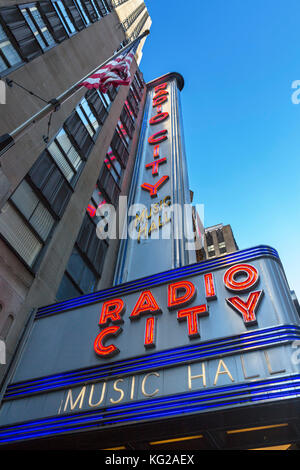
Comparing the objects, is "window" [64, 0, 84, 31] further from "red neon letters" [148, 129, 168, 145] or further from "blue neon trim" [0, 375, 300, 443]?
"blue neon trim" [0, 375, 300, 443]

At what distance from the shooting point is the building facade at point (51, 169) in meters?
13.0

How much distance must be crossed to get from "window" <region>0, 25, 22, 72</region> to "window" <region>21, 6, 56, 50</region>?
281 centimetres

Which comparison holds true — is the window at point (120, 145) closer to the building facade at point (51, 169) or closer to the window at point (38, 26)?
the building facade at point (51, 169)

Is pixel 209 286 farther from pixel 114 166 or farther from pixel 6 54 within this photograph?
pixel 114 166

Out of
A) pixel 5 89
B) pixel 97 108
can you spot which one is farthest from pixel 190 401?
pixel 97 108

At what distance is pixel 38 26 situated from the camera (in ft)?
62.0

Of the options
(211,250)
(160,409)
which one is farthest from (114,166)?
(211,250)

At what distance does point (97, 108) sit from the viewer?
2466 cm

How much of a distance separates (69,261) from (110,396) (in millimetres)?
8586

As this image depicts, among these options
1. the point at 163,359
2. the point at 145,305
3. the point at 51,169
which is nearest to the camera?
the point at 163,359

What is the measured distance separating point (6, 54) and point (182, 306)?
1379cm

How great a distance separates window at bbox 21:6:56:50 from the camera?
18188 mm

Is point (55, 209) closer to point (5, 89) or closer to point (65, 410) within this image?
point (5, 89)

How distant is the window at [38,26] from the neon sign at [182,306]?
15.6 metres
